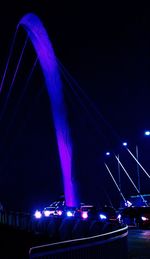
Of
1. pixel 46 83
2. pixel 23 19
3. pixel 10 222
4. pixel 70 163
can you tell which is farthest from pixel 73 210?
pixel 23 19

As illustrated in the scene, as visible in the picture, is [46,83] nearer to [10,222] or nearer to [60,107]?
[60,107]

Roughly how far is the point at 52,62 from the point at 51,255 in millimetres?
38217

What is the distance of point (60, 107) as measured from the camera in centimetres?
4200

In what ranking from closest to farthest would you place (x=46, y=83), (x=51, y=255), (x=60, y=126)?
(x=51, y=255) < (x=60, y=126) < (x=46, y=83)

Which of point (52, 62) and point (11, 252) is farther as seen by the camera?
point (52, 62)

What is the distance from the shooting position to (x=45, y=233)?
2323 centimetres

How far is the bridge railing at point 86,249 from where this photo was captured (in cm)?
688

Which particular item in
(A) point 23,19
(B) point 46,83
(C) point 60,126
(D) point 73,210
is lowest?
(D) point 73,210

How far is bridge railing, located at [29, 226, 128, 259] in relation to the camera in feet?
22.6

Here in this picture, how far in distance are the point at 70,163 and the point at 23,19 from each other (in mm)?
19052

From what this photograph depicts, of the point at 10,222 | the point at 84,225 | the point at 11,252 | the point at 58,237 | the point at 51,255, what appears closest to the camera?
the point at 51,255

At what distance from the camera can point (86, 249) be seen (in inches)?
305

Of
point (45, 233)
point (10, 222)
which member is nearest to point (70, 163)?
point (10, 222)

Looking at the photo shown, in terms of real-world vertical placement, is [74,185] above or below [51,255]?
above
